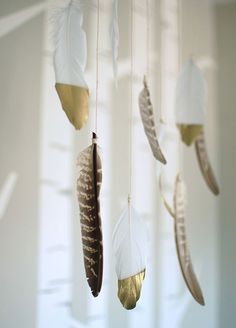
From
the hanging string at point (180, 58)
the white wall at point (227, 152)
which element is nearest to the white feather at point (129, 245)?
the hanging string at point (180, 58)

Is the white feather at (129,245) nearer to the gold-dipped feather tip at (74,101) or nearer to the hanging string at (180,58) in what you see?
the gold-dipped feather tip at (74,101)

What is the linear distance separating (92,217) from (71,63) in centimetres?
39

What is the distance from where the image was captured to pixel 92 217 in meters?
0.80

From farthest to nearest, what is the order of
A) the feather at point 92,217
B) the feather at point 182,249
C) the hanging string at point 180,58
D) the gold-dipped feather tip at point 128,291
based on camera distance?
the hanging string at point 180,58
the feather at point 182,249
the gold-dipped feather tip at point 128,291
the feather at point 92,217

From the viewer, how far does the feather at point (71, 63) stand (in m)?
0.82

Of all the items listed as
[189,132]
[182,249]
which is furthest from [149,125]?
[182,249]

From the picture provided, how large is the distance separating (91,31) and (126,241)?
83 centimetres

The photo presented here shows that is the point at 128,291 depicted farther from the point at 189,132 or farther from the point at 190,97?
the point at 190,97

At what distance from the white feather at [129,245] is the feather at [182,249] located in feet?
0.77

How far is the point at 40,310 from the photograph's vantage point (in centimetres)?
109

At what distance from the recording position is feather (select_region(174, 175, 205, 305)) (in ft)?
3.74

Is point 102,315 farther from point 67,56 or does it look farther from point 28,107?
point 67,56

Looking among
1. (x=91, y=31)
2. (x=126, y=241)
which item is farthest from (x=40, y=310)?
(x=91, y=31)

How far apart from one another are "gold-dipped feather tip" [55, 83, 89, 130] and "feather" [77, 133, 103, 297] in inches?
3.6
